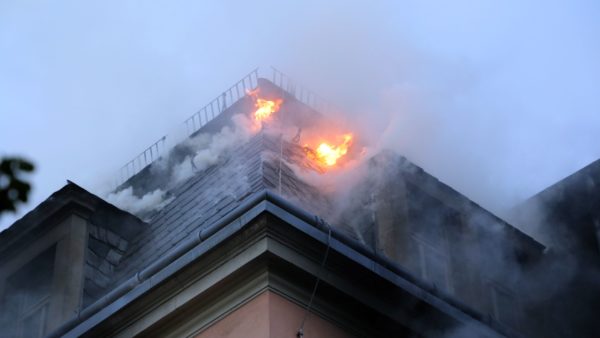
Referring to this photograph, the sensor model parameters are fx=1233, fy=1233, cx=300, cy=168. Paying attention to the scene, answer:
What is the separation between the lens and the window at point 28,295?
12.2 meters

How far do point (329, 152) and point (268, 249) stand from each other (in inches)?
160

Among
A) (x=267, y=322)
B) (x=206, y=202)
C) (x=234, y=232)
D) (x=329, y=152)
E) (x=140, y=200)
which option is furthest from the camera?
(x=140, y=200)

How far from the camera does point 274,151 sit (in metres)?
12.6

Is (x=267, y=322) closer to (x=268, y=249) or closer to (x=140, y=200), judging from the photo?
(x=268, y=249)

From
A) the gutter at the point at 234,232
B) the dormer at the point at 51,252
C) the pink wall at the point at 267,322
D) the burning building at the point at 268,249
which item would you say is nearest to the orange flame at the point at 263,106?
the burning building at the point at 268,249

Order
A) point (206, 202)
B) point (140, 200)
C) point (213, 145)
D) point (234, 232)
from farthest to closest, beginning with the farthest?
point (140, 200)
point (213, 145)
point (206, 202)
point (234, 232)

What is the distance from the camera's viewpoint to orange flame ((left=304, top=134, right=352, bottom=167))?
13492mm

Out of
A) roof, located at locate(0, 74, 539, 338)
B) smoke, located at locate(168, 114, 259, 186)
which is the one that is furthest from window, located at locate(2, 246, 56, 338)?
smoke, located at locate(168, 114, 259, 186)

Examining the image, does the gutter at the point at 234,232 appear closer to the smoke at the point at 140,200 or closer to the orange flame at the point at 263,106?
the smoke at the point at 140,200

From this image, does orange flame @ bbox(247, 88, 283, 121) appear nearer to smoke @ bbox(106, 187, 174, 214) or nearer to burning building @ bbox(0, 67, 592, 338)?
burning building @ bbox(0, 67, 592, 338)

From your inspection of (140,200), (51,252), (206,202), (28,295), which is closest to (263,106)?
(140,200)

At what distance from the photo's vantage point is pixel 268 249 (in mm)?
9930

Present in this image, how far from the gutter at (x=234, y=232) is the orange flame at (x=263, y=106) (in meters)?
3.89

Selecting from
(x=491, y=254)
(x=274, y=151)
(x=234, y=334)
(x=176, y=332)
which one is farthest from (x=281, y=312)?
(x=491, y=254)
